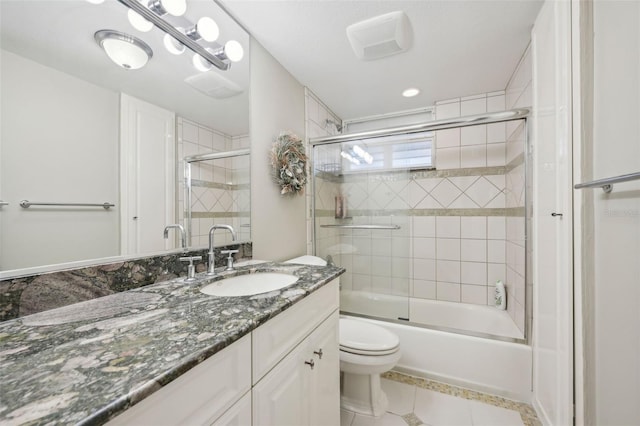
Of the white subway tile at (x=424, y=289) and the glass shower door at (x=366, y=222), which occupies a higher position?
the glass shower door at (x=366, y=222)

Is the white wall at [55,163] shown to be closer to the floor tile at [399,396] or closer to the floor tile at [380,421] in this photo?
the floor tile at [380,421]

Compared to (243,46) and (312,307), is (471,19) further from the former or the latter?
(312,307)

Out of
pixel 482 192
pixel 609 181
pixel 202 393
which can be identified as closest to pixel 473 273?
pixel 482 192

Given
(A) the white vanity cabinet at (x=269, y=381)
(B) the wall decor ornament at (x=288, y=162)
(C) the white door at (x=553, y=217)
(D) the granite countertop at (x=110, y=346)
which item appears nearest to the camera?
(D) the granite countertop at (x=110, y=346)

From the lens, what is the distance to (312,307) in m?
0.98

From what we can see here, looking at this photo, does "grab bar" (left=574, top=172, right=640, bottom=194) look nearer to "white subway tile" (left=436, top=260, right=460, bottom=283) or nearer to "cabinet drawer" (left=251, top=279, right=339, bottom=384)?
"cabinet drawer" (left=251, top=279, right=339, bottom=384)

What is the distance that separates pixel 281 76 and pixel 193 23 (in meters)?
0.70

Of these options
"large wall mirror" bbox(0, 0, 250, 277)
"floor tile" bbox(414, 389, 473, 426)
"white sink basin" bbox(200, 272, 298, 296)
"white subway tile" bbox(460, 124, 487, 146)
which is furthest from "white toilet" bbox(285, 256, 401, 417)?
"white subway tile" bbox(460, 124, 487, 146)

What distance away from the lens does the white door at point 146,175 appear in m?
0.93

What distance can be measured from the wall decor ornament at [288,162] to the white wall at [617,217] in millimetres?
1465

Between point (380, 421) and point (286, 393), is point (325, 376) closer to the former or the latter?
point (286, 393)

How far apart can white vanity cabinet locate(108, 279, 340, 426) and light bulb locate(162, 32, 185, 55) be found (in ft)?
3.98

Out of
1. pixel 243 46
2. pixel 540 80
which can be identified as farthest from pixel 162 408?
pixel 540 80

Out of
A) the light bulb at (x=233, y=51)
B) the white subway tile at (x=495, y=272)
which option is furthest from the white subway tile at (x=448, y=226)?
the light bulb at (x=233, y=51)
